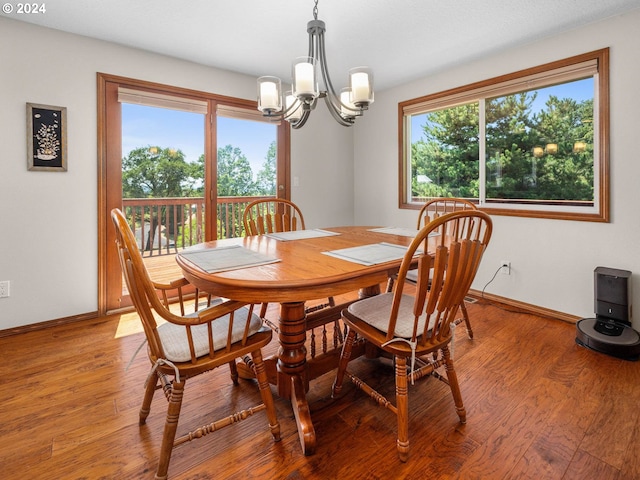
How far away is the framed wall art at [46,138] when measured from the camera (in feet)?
8.32

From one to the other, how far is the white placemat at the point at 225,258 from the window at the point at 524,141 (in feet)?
8.32

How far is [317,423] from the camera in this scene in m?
1.58

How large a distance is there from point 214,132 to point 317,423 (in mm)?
2853

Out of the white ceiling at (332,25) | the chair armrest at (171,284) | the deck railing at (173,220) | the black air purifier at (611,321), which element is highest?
the white ceiling at (332,25)

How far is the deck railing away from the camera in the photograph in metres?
3.26

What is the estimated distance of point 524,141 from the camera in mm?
3062

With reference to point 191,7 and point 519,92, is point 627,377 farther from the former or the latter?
point 191,7

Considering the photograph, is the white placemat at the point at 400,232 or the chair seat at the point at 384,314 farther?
Result: the white placemat at the point at 400,232

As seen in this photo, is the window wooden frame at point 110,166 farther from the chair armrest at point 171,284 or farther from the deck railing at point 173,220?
the chair armrest at point 171,284

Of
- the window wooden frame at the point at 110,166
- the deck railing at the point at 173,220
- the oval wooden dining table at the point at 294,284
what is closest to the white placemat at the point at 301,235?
the oval wooden dining table at the point at 294,284

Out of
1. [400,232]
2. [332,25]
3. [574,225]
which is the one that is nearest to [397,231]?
[400,232]

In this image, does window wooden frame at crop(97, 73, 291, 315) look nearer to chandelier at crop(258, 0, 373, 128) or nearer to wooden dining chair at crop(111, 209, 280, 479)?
chandelier at crop(258, 0, 373, 128)

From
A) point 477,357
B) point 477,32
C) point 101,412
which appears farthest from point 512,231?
point 101,412

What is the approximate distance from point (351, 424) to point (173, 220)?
2745 millimetres
